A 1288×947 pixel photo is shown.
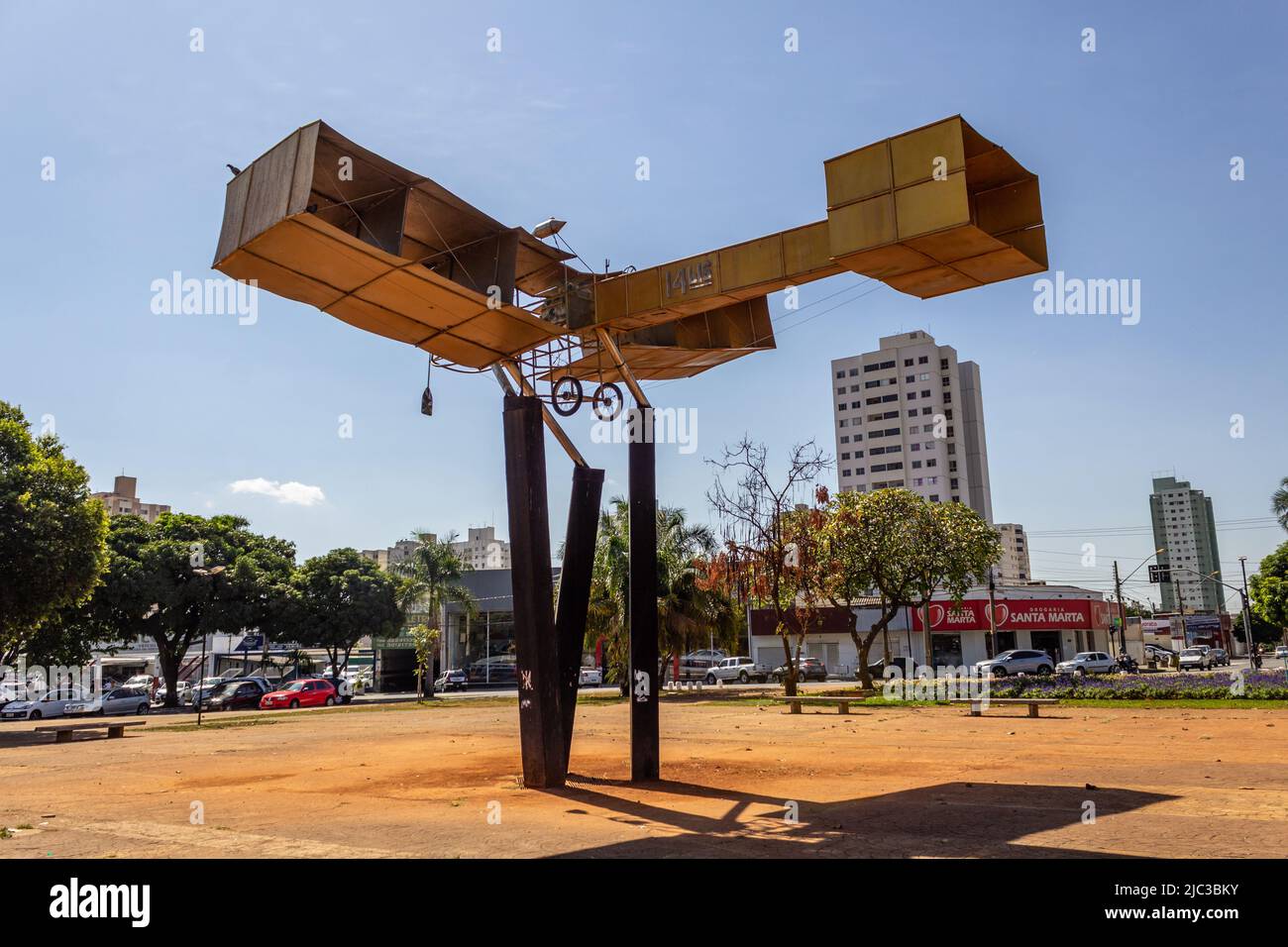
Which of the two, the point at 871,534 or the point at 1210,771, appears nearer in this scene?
the point at 1210,771

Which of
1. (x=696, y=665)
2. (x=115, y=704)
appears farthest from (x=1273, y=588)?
(x=115, y=704)

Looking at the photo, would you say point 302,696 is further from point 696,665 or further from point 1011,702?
point 1011,702

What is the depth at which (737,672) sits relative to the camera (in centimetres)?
5703

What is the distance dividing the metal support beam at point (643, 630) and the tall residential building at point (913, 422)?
11774 centimetres

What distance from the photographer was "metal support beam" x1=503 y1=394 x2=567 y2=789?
516 inches

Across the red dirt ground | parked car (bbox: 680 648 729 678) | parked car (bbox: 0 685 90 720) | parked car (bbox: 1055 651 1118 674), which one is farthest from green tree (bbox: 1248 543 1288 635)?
parked car (bbox: 0 685 90 720)

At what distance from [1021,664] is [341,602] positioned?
135 feet

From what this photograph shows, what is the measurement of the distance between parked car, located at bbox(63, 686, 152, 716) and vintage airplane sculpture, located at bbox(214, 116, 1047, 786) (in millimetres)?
38443
